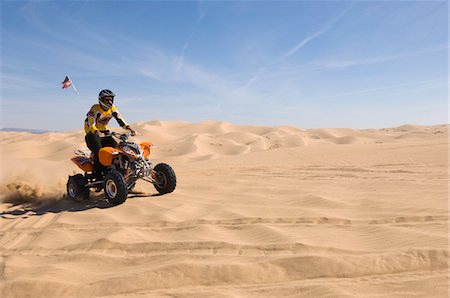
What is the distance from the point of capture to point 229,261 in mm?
2988

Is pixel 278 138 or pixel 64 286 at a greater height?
pixel 278 138

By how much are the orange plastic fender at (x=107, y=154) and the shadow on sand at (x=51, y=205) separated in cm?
67

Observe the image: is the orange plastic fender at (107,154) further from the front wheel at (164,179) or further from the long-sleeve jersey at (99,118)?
the front wheel at (164,179)

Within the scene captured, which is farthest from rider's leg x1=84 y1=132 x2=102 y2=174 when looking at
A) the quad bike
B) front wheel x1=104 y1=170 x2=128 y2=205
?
front wheel x1=104 y1=170 x2=128 y2=205

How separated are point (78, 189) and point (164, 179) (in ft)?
4.81

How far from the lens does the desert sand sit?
2.63 meters

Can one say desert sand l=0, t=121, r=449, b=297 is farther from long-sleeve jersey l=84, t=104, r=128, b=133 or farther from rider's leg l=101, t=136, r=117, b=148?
long-sleeve jersey l=84, t=104, r=128, b=133

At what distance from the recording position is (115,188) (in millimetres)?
5480

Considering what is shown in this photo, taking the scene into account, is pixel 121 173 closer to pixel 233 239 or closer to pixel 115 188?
pixel 115 188

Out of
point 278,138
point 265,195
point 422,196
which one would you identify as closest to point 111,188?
point 265,195

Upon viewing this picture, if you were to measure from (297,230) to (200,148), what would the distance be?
1742 centimetres

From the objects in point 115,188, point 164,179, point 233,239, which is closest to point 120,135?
point 115,188

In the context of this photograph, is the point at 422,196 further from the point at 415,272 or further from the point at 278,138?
the point at 278,138

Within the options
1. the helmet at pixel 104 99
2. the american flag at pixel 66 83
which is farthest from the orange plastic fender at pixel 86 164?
the american flag at pixel 66 83
